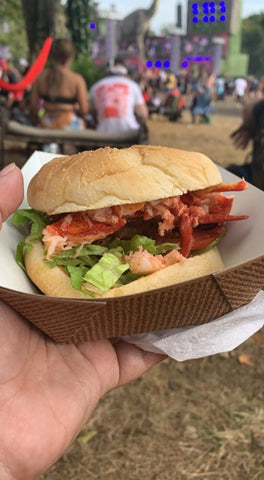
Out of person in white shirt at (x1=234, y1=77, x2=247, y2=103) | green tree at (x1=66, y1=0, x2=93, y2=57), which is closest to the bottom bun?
green tree at (x1=66, y1=0, x2=93, y2=57)

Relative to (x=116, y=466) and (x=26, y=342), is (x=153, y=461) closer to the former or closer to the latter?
(x=116, y=466)

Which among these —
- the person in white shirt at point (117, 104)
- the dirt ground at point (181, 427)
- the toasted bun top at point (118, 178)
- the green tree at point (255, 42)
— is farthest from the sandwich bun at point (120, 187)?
the green tree at point (255, 42)

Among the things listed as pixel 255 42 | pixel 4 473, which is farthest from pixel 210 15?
pixel 255 42

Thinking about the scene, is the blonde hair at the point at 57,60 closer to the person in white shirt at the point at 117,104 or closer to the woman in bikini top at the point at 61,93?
the woman in bikini top at the point at 61,93

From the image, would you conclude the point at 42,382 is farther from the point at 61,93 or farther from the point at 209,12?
the point at 209,12

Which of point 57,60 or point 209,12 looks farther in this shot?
point 209,12

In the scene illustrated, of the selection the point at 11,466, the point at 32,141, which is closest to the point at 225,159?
the point at 32,141
